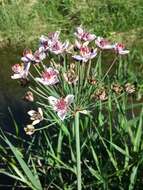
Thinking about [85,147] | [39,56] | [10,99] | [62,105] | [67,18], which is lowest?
[10,99]

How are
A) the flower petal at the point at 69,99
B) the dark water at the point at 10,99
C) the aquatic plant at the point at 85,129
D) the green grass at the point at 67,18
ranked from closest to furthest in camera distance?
the flower petal at the point at 69,99, the aquatic plant at the point at 85,129, the dark water at the point at 10,99, the green grass at the point at 67,18

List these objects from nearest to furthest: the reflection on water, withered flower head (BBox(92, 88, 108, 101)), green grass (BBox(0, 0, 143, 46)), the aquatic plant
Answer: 1. the aquatic plant
2. withered flower head (BBox(92, 88, 108, 101))
3. the reflection on water
4. green grass (BBox(0, 0, 143, 46))

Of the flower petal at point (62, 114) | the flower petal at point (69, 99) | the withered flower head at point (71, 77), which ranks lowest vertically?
the flower petal at point (62, 114)

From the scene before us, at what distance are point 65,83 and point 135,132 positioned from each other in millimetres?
881

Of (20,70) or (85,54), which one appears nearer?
(85,54)

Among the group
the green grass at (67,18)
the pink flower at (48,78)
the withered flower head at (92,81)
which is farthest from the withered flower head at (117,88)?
the green grass at (67,18)

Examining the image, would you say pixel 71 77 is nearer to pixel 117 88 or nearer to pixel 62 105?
pixel 62 105

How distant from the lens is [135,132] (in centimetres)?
394

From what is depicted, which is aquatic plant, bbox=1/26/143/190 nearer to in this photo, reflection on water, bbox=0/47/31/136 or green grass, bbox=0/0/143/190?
green grass, bbox=0/0/143/190

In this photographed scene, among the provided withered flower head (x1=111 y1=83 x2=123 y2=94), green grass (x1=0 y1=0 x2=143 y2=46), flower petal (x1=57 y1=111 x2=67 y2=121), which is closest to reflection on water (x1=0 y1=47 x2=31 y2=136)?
green grass (x1=0 y1=0 x2=143 y2=46)

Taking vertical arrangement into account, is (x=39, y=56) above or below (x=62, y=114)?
above

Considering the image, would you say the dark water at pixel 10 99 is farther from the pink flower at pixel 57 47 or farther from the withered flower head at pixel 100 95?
the pink flower at pixel 57 47

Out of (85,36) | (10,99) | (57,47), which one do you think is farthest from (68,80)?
(10,99)

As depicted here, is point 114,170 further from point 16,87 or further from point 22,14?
point 22,14
